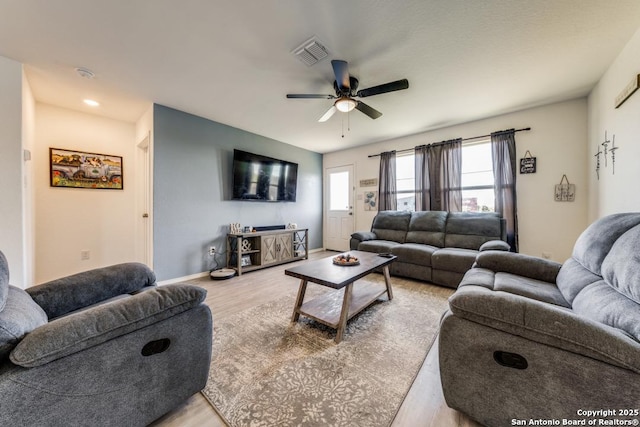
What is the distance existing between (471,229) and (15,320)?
433 cm

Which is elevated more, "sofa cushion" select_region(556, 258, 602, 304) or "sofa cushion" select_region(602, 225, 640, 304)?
"sofa cushion" select_region(602, 225, 640, 304)

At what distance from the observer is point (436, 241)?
3.66 m

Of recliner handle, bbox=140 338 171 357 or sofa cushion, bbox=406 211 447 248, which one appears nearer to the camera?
recliner handle, bbox=140 338 171 357

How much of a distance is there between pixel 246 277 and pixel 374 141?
3.80m

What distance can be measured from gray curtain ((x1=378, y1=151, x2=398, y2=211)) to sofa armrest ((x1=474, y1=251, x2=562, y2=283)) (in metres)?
2.58

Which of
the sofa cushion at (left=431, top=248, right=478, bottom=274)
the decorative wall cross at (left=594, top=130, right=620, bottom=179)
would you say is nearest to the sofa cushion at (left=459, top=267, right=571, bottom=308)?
the sofa cushion at (left=431, top=248, right=478, bottom=274)

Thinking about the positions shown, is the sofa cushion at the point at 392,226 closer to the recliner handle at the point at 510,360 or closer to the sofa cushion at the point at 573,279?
the sofa cushion at the point at 573,279

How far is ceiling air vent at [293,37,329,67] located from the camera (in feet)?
6.51

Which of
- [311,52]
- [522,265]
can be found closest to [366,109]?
[311,52]

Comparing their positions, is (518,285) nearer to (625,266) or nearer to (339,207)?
(625,266)

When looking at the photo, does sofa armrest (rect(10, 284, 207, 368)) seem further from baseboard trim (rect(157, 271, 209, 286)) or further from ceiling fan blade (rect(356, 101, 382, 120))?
baseboard trim (rect(157, 271, 209, 286))

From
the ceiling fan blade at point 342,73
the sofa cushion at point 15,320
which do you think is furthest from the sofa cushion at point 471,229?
the sofa cushion at point 15,320

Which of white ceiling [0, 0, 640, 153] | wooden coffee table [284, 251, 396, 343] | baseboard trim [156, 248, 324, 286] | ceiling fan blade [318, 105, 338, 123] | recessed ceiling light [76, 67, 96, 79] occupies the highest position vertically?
recessed ceiling light [76, 67, 96, 79]

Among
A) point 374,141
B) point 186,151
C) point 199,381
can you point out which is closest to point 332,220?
point 374,141
